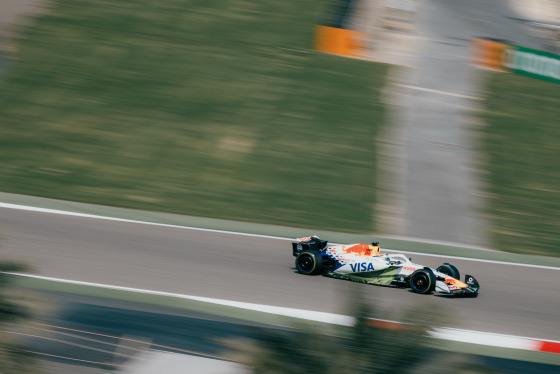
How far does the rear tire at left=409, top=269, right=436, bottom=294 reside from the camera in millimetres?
12992

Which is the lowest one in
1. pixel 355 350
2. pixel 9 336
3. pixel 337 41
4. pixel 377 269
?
pixel 355 350

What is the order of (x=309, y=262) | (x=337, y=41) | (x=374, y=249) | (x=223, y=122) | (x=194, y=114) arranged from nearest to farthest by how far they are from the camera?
(x=374, y=249) → (x=309, y=262) → (x=223, y=122) → (x=194, y=114) → (x=337, y=41)

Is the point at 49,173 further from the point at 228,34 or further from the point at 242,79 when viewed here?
the point at 228,34

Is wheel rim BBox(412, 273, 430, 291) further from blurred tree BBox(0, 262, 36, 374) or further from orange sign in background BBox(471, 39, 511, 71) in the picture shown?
orange sign in background BBox(471, 39, 511, 71)

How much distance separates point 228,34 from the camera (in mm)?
26344

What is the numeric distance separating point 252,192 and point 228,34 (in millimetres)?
10457

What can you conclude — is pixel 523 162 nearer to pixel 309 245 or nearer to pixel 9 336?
pixel 309 245

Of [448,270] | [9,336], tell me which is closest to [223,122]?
[448,270]

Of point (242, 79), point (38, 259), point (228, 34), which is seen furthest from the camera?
point (228, 34)

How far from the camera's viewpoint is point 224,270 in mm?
13641

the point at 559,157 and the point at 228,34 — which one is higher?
the point at 228,34

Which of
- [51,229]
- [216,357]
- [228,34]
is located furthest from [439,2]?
[216,357]

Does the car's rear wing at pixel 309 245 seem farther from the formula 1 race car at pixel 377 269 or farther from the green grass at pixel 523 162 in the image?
Answer: the green grass at pixel 523 162

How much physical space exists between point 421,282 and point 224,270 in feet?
12.6
